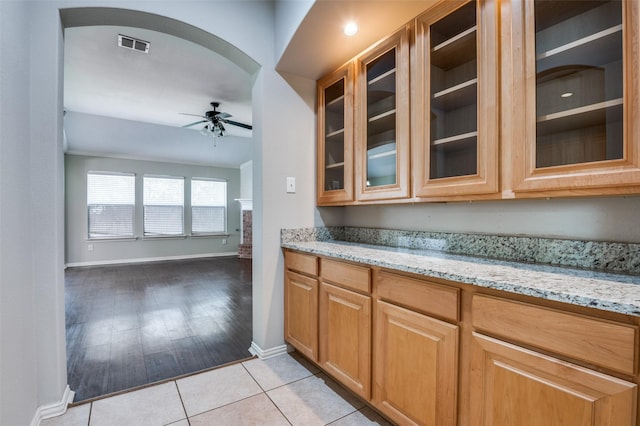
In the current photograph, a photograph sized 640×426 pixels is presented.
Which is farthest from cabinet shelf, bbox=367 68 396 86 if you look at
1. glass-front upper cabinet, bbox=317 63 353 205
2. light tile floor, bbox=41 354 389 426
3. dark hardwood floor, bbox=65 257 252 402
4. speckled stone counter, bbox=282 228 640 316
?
dark hardwood floor, bbox=65 257 252 402

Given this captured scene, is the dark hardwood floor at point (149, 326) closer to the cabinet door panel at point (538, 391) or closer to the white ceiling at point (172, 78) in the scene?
the cabinet door panel at point (538, 391)

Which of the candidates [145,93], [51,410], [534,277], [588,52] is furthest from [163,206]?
[588,52]

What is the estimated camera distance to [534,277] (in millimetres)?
1093

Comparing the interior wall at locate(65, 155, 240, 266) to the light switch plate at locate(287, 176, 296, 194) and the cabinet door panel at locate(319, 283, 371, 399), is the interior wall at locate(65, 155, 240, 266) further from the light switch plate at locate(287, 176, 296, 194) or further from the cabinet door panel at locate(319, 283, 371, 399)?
the cabinet door panel at locate(319, 283, 371, 399)

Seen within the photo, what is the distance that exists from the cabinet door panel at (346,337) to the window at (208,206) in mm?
6810

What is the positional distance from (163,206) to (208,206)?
110 cm

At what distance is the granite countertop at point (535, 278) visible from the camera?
831mm

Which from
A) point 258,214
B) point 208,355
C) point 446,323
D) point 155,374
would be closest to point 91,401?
point 155,374

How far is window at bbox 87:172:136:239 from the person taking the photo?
670 cm

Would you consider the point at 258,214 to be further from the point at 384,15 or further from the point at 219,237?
the point at 219,237

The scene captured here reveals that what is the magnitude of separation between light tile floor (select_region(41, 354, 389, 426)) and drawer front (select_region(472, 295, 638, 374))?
0.96 metres

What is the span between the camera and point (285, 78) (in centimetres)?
241

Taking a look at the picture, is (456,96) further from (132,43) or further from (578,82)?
(132,43)

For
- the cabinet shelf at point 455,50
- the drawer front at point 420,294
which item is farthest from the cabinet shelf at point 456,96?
the drawer front at point 420,294
